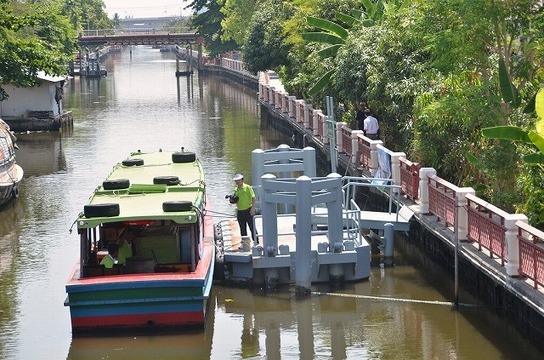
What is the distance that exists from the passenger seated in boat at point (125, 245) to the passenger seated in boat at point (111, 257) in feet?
0.41

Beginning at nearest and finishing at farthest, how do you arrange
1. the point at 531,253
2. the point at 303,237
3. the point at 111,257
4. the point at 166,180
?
1. the point at 531,253
2. the point at 111,257
3. the point at 303,237
4. the point at 166,180

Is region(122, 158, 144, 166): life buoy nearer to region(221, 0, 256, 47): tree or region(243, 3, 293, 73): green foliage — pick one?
A: region(243, 3, 293, 73): green foliage

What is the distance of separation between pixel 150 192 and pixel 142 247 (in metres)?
1.12

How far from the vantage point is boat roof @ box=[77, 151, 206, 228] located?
62.1ft

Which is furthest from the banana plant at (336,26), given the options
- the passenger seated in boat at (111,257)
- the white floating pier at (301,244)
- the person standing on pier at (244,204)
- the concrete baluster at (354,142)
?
the passenger seated in boat at (111,257)

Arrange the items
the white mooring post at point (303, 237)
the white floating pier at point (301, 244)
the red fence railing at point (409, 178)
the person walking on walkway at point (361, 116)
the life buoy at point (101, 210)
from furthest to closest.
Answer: the person walking on walkway at point (361, 116), the red fence railing at point (409, 178), the white floating pier at point (301, 244), the white mooring post at point (303, 237), the life buoy at point (101, 210)

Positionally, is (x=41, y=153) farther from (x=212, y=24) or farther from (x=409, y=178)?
(x=212, y=24)

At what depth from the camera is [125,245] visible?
19719 millimetres

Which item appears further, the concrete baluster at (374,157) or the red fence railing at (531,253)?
the concrete baluster at (374,157)

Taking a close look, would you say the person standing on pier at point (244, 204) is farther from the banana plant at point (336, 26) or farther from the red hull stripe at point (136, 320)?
the banana plant at point (336, 26)

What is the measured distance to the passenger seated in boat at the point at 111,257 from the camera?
63.6 ft

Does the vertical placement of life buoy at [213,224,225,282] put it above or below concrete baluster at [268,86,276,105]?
below

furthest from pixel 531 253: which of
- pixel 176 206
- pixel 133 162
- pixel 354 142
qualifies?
pixel 354 142

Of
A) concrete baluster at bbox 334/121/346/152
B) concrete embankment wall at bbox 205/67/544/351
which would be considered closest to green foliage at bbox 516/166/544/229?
concrete embankment wall at bbox 205/67/544/351
